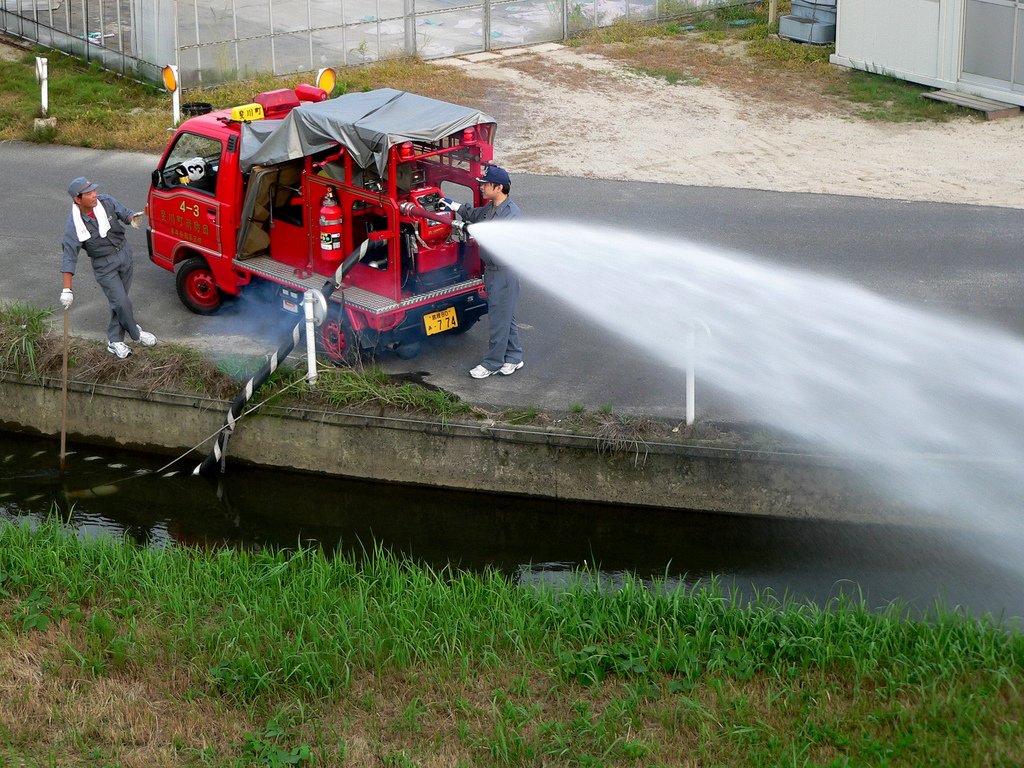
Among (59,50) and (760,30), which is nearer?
(59,50)

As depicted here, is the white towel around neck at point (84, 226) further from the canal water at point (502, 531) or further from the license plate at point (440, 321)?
the license plate at point (440, 321)

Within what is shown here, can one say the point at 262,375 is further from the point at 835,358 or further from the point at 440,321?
the point at 835,358

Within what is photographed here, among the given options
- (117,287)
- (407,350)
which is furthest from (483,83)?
(117,287)

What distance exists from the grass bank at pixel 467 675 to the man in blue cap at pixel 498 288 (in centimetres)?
294

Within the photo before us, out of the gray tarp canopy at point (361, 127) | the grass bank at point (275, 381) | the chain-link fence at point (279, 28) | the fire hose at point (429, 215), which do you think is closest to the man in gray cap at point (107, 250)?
the grass bank at point (275, 381)

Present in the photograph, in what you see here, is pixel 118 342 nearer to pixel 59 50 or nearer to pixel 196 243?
pixel 196 243

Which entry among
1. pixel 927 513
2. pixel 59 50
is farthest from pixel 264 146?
pixel 59 50

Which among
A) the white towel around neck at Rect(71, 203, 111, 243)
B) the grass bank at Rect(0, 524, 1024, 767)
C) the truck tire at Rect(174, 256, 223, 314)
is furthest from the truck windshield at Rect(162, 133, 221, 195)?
the grass bank at Rect(0, 524, 1024, 767)

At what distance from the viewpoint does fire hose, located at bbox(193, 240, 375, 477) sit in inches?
452

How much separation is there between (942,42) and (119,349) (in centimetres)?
1488

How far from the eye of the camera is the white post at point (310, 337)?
11242mm

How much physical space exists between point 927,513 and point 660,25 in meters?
17.6

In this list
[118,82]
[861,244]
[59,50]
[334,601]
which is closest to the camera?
[334,601]

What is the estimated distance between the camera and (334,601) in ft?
29.5
